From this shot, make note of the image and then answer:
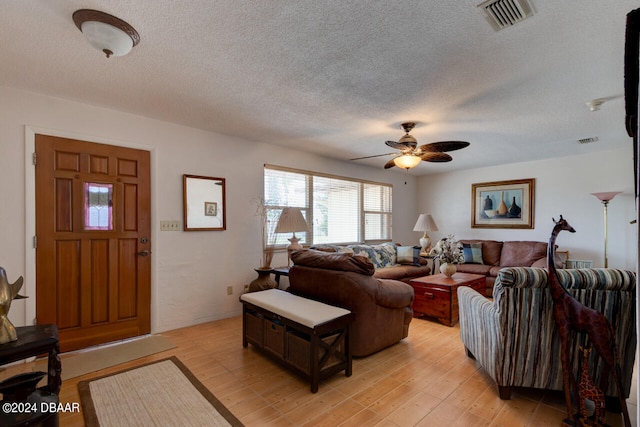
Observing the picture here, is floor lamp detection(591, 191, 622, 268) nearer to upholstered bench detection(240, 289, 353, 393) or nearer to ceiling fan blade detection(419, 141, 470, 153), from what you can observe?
ceiling fan blade detection(419, 141, 470, 153)

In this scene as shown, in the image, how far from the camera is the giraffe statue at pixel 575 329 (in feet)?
5.34

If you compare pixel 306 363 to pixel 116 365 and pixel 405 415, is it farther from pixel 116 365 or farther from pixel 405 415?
pixel 116 365

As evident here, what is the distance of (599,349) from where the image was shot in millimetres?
1650

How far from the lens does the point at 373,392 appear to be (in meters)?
2.18

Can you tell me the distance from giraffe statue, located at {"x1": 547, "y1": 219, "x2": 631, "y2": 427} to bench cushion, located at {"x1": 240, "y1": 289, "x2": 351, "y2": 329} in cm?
139

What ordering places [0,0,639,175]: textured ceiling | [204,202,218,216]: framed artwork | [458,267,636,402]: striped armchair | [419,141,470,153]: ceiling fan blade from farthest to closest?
[204,202,218,216]: framed artwork → [419,141,470,153]: ceiling fan blade → [458,267,636,402]: striped armchair → [0,0,639,175]: textured ceiling

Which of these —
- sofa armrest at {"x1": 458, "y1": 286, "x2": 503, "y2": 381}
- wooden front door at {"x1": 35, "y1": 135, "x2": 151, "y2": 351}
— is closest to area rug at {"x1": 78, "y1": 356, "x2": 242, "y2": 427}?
wooden front door at {"x1": 35, "y1": 135, "x2": 151, "y2": 351}

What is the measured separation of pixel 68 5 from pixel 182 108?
4.73 feet

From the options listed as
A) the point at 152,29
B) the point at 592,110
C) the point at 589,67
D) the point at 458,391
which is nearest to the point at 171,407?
the point at 458,391

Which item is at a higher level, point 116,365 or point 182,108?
point 182,108

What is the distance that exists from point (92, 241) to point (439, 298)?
390 centimetres

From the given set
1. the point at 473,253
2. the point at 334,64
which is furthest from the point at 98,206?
the point at 473,253

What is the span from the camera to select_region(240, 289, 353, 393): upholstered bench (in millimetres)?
2180

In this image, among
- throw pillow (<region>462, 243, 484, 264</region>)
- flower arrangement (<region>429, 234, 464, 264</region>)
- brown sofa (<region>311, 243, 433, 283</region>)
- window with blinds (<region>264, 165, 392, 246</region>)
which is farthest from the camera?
throw pillow (<region>462, 243, 484, 264</region>)
